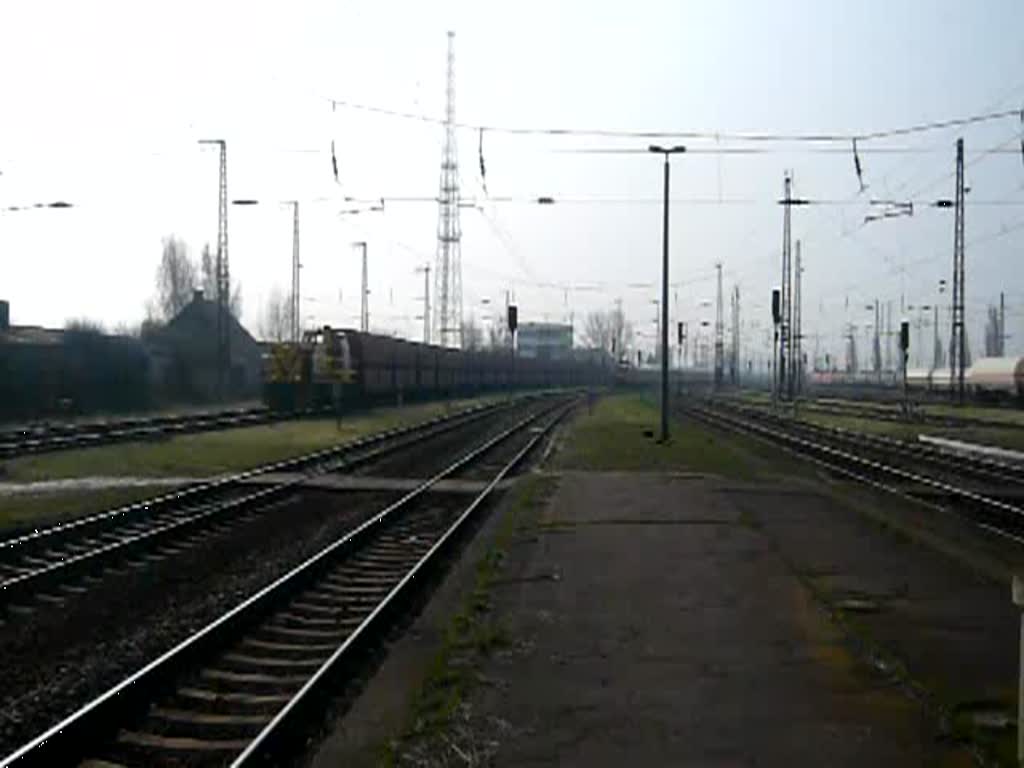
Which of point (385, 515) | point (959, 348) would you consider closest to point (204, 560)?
point (385, 515)

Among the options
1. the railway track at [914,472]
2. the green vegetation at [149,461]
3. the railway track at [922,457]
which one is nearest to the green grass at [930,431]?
the railway track at [922,457]

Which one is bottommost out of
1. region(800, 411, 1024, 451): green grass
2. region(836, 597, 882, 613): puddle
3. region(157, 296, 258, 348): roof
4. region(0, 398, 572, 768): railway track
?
region(0, 398, 572, 768): railway track

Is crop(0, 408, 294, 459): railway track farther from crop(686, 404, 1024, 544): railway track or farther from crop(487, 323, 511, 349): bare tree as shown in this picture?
crop(487, 323, 511, 349): bare tree

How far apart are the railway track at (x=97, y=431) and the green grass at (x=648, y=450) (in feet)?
40.2

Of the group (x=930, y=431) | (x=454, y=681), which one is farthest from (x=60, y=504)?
(x=930, y=431)

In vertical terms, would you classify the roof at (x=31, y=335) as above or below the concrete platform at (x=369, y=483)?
above

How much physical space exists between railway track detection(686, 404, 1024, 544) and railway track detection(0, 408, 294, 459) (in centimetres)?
1921

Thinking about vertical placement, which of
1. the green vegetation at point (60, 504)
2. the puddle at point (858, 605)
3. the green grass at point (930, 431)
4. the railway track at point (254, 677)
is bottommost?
the railway track at point (254, 677)

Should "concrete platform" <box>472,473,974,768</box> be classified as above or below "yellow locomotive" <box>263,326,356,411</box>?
below

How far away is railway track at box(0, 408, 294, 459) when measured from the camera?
36906mm

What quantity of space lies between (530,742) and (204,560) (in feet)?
33.2

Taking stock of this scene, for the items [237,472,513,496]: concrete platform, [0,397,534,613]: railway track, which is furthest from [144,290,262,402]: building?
[0,397,534,613]: railway track

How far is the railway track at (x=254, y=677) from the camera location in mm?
8953

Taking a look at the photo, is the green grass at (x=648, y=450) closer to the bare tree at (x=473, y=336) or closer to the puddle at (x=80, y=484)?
the puddle at (x=80, y=484)
